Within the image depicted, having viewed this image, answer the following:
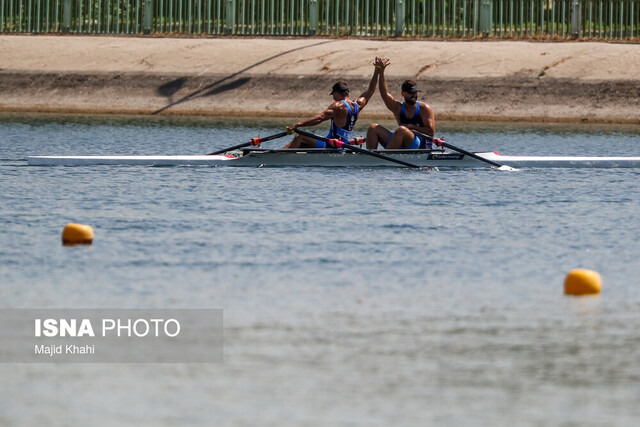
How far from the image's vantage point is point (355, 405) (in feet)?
26.6

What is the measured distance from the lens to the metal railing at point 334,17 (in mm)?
38438

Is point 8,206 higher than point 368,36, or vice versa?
point 368,36

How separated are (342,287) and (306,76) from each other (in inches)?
978

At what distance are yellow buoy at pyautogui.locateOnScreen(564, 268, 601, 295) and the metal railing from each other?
1089 inches

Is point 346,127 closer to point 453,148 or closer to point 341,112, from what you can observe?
point 341,112

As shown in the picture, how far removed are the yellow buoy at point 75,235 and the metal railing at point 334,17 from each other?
26.7 metres

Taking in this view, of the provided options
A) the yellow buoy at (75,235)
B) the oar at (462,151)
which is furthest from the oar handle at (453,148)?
the yellow buoy at (75,235)

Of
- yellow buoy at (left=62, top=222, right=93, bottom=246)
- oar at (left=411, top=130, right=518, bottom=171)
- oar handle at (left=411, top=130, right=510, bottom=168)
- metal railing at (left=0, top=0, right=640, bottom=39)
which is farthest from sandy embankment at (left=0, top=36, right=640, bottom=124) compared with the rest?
yellow buoy at (left=62, top=222, right=93, bottom=246)

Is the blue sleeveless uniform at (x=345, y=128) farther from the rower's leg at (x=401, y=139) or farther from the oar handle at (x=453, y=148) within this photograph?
the oar handle at (x=453, y=148)

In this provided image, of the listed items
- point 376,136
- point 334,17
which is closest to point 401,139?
point 376,136

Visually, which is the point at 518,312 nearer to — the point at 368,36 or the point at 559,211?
the point at 559,211

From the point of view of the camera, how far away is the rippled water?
821 cm

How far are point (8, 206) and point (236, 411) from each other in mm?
9031

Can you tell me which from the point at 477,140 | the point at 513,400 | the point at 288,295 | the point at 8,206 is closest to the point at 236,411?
the point at 513,400
